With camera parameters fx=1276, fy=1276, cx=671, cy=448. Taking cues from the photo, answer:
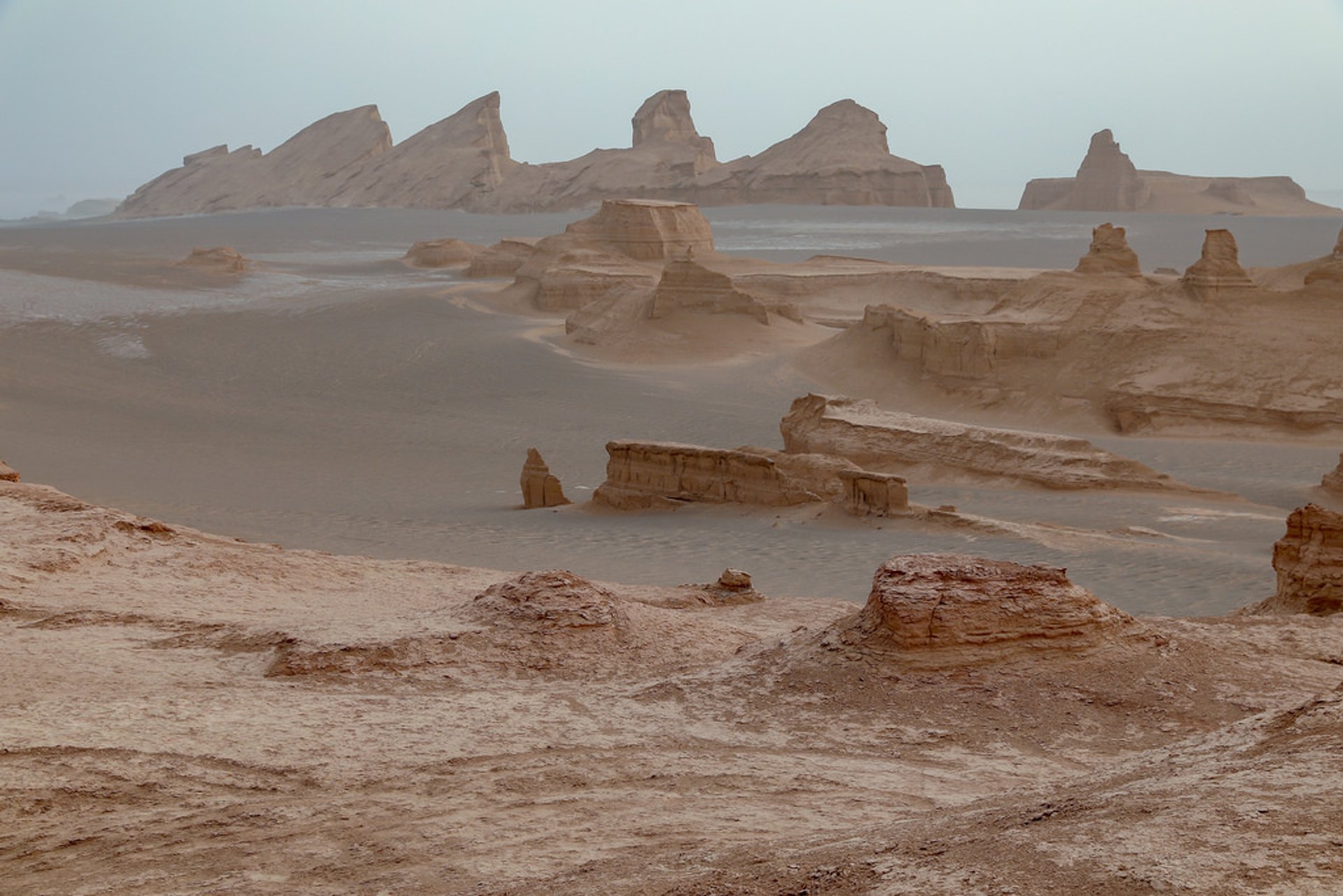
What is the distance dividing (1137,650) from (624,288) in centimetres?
2569

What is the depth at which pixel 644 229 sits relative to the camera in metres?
36.3

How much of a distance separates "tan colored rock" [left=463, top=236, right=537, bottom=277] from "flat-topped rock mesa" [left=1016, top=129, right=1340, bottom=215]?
4218 cm

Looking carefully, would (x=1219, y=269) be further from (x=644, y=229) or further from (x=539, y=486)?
(x=644, y=229)

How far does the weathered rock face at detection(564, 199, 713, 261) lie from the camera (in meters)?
36.2

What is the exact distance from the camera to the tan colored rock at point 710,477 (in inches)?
563

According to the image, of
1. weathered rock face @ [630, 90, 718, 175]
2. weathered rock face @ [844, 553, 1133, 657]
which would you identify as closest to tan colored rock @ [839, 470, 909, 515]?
weathered rock face @ [844, 553, 1133, 657]

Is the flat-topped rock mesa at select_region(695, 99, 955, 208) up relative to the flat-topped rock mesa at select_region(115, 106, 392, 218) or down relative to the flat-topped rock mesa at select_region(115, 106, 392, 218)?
down

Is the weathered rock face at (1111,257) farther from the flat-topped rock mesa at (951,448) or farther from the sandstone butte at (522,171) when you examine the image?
the sandstone butte at (522,171)

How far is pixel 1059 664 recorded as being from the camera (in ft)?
17.0

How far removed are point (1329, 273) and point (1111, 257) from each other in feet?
13.1

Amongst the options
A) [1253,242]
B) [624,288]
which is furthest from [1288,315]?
[1253,242]

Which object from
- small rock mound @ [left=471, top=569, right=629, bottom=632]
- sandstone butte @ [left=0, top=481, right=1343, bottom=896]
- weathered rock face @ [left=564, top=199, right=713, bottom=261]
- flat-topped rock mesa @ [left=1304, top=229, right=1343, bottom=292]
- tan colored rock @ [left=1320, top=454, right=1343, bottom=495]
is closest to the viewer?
sandstone butte @ [left=0, top=481, right=1343, bottom=896]

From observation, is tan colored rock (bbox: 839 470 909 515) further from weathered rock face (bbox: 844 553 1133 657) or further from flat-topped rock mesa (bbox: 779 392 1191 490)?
weathered rock face (bbox: 844 553 1133 657)

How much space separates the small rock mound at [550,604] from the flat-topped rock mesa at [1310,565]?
454cm
